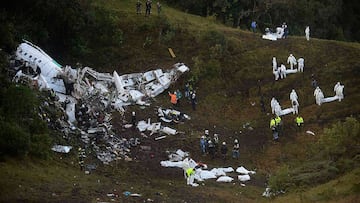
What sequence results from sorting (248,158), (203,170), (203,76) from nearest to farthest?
1. (203,170)
2. (248,158)
3. (203,76)

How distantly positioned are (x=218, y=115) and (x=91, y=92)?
7633mm

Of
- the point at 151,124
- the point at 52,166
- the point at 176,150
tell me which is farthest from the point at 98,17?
the point at 52,166

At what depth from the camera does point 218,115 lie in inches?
1491

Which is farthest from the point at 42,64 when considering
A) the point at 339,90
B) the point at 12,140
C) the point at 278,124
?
the point at 339,90

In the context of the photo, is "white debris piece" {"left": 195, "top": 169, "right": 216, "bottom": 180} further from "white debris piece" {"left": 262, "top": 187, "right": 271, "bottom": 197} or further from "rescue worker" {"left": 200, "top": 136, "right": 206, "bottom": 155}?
"white debris piece" {"left": 262, "top": 187, "right": 271, "bottom": 197}

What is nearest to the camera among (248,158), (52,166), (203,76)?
(52,166)

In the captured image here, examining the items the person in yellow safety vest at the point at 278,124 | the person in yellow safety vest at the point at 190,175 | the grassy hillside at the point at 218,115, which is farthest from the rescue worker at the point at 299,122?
the person in yellow safety vest at the point at 190,175

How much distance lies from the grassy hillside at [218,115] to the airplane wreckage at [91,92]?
80cm

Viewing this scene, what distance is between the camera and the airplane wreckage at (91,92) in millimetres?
31641

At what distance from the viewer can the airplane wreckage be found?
3164 centimetres

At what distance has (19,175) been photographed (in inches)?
1003

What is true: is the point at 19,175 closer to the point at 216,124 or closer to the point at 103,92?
the point at 103,92

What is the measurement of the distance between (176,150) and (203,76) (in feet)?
30.8

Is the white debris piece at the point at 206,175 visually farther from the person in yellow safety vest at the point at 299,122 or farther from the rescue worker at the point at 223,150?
the person in yellow safety vest at the point at 299,122
